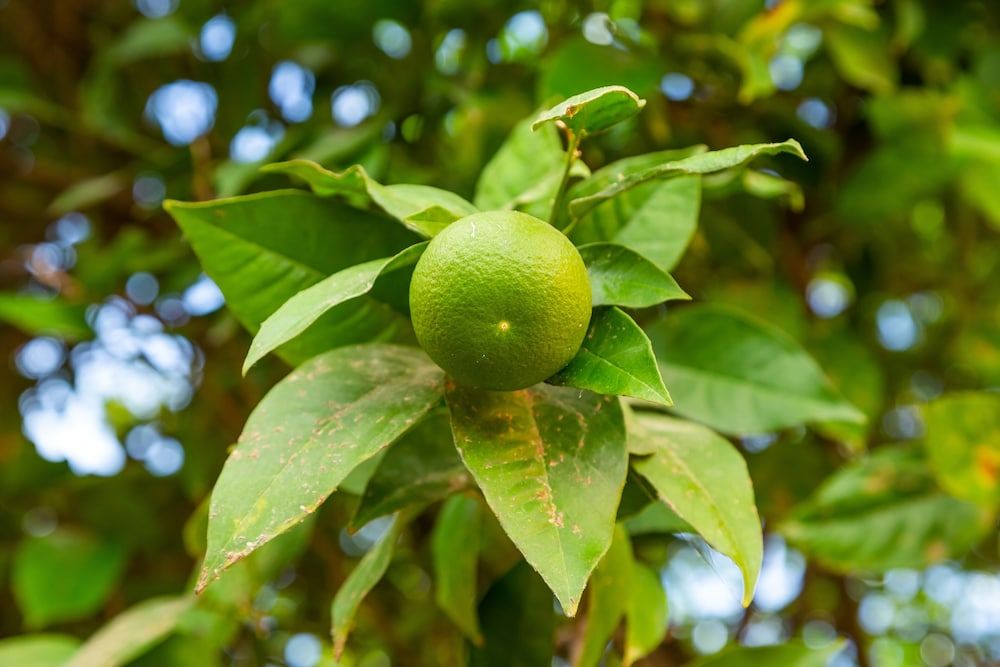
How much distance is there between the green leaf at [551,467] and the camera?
460 millimetres

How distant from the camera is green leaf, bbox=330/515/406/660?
0.62m

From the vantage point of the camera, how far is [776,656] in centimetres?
76

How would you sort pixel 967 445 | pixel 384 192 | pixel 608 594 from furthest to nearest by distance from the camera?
pixel 967 445, pixel 608 594, pixel 384 192

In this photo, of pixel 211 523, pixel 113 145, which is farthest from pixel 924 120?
pixel 113 145

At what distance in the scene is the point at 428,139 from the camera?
3.74ft

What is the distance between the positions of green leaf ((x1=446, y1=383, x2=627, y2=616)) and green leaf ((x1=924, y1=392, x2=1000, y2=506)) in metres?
0.67

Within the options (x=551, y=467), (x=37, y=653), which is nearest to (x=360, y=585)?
(x=551, y=467)

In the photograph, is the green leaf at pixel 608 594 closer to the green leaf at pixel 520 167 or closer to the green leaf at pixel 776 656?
the green leaf at pixel 776 656

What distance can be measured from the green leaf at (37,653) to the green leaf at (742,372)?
756 millimetres

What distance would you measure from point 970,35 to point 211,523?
1.25 metres

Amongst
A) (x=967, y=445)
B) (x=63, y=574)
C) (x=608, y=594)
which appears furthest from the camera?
(x=63, y=574)

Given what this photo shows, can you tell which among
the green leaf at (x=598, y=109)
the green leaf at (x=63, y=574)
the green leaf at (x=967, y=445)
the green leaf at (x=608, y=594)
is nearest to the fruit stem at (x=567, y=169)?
the green leaf at (x=598, y=109)

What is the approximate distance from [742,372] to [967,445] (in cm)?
41

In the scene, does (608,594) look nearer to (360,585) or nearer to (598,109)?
(360,585)
